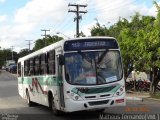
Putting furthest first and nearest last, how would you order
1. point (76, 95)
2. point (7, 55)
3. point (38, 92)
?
1. point (7, 55)
2. point (38, 92)
3. point (76, 95)

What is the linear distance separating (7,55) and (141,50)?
6143 inches

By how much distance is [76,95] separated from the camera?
15.7m

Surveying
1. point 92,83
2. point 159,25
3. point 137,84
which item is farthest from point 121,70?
point 137,84

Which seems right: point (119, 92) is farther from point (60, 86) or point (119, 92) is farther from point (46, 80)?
point (46, 80)

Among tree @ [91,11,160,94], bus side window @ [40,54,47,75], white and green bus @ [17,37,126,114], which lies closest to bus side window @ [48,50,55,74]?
white and green bus @ [17,37,126,114]

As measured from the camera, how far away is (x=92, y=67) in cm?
1608

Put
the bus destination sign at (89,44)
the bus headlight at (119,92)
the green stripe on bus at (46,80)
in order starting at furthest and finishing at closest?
1. the green stripe on bus at (46,80)
2. the bus destination sign at (89,44)
3. the bus headlight at (119,92)

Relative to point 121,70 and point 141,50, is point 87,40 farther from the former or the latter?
point 141,50

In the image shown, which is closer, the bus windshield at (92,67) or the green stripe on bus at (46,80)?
the bus windshield at (92,67)

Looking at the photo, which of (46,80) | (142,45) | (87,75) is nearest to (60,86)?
(87,75)

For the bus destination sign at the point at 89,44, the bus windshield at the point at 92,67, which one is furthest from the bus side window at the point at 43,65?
the bus windshield at the point at 92,67

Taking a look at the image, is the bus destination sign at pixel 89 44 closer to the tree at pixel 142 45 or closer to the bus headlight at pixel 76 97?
the bus headlight at pixel 76 97

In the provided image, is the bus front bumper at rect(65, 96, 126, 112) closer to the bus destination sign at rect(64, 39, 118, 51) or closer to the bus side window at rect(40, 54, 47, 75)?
the bus destination sign at rect(64, 39, 118, 51)

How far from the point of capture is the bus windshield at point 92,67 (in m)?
15.9
